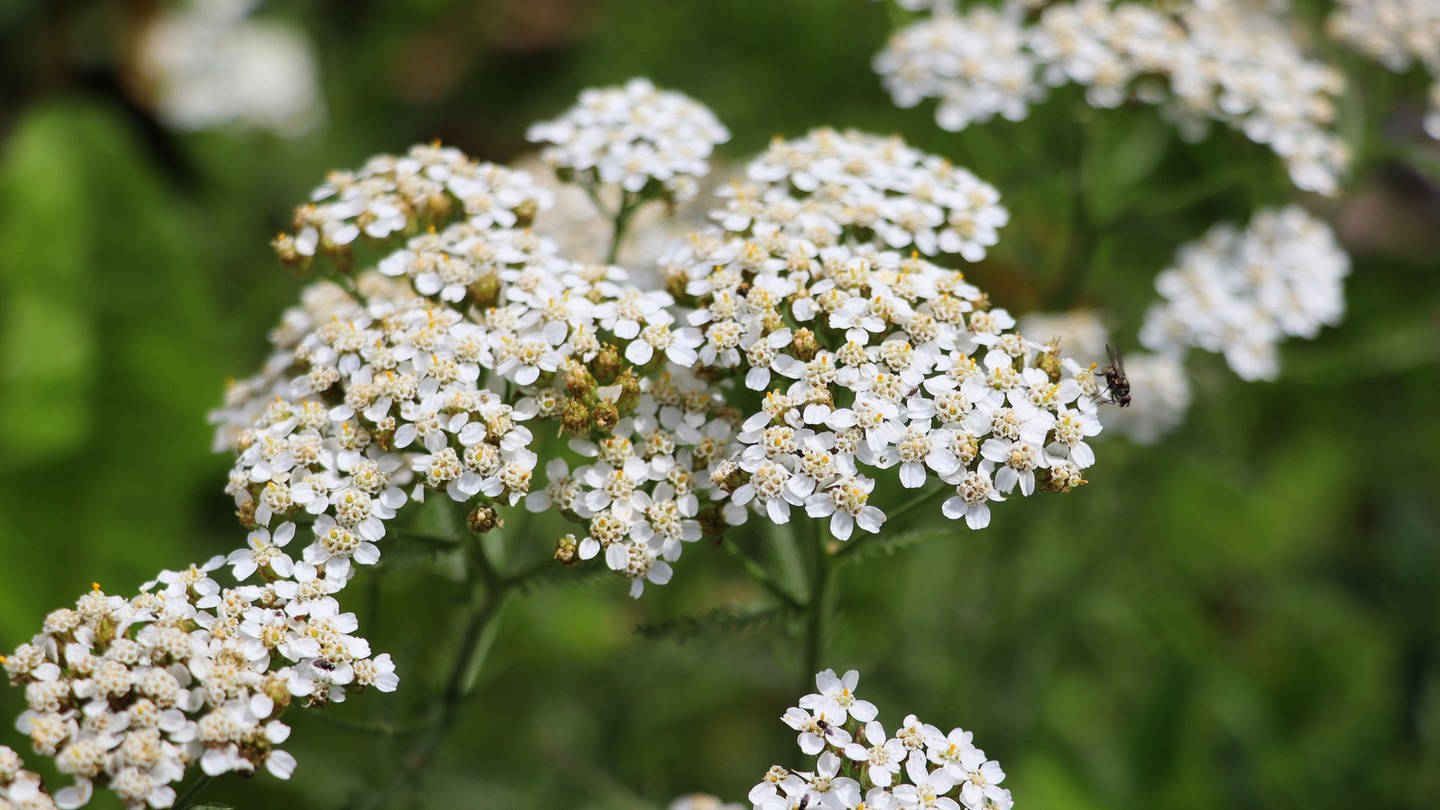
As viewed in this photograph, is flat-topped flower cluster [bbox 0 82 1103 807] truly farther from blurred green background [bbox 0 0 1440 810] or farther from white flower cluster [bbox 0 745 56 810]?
blurred green background [bbox 0 0 1440 810]

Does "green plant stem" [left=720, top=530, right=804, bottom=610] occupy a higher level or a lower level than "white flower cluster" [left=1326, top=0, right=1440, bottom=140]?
lower

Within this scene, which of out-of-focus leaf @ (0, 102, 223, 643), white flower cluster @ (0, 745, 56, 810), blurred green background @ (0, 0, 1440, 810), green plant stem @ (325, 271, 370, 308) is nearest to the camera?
white flower cluster @ (0, 745, 56, 810)

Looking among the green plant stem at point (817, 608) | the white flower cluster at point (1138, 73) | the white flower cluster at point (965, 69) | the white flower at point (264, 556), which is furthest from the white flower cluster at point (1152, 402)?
the white flower at point (264, 556)

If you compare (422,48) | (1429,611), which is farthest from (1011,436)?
(422,48)

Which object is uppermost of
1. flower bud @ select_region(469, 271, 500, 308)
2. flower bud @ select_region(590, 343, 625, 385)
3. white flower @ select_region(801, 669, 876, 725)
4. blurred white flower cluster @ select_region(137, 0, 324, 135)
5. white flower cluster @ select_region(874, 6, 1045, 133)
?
blurred white flower cluster @ select_region(137, 0, 324, 135)

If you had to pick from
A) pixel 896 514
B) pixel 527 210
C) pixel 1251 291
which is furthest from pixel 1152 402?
pixel 527 210

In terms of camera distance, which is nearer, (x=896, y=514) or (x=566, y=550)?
(x=566, y=550)

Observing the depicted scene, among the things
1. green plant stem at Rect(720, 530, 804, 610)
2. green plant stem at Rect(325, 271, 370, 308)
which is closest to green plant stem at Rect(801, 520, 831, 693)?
green plant stem at Rect(720, 530, 804, 610)

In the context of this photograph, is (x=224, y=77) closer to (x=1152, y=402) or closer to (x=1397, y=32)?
(x=1152, y=402)

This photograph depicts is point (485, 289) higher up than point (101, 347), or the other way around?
point (101, 347)
